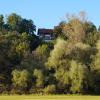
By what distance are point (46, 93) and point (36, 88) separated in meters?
1.90

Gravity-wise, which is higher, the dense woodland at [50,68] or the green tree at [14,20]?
the green tree at [14,20]

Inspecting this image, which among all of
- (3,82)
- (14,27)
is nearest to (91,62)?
(3,82)

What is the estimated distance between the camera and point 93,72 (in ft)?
184

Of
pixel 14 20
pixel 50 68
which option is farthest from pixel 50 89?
pixel 14 20

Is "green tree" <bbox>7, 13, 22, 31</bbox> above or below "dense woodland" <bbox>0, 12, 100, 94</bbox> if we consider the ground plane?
above

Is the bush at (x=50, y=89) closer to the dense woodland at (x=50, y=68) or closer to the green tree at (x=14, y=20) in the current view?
the dense woodland at (x=50, y=68)

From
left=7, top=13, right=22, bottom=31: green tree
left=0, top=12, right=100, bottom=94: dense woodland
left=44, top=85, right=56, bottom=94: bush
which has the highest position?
left=7, top=13, right=22, bottom=31: green tree

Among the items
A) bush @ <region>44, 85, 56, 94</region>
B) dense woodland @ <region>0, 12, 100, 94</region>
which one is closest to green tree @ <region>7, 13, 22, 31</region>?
dense woodland @ <region>0, 12, 100, 94</region>

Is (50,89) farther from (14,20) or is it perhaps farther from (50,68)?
(14,20)

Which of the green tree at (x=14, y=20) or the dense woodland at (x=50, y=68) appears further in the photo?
the green tree at (x=14, y=20)

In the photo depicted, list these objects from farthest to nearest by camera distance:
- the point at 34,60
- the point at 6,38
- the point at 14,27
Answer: the point at 14,27
the point at 6,38
the point at 34,60

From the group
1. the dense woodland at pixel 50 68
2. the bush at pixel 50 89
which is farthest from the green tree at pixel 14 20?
the bush at pixel 50 89

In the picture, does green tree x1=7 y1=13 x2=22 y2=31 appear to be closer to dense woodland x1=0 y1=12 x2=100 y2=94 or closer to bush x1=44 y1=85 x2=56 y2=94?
dense woodland x1=0 y1=12 x2=100 y2=94

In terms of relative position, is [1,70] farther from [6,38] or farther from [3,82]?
[6,38]
